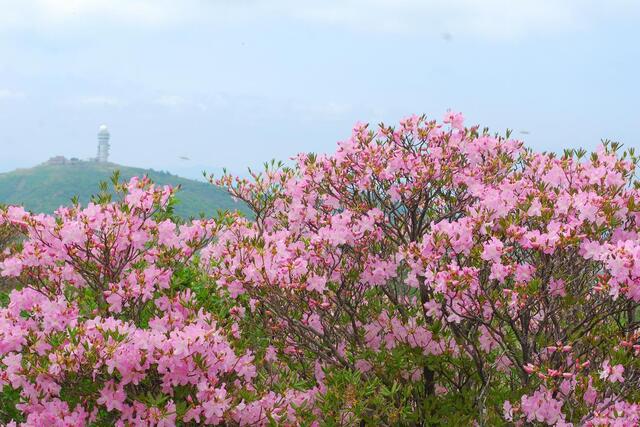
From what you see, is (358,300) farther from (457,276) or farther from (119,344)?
(119,344)

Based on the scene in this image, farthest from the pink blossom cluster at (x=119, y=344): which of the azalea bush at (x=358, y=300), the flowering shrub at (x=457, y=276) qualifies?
the flowering shrub at (x=457, y=276)

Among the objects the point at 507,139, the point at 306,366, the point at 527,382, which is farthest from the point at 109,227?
the point at 507,139

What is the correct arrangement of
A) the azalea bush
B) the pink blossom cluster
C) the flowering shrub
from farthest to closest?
the flowering shrub, the azalea bush, the pink blossom cluster

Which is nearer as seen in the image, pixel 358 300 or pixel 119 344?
pixel 119 344

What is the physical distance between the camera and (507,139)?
9.48 m

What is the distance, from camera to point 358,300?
829 cm

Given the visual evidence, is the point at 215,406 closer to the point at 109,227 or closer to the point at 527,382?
the point at 109,227

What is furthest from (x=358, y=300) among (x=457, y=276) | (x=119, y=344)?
(x=119, y=344)

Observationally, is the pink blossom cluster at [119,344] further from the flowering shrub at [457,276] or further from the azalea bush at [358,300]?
the flowering shrub at [457,276]

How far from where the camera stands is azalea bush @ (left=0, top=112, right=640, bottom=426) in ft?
19.0

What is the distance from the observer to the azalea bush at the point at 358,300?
5789 millimetres

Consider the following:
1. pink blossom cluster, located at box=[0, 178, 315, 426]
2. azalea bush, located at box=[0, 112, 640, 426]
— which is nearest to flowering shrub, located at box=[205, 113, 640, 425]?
azalea bush, located at box=[0, 112, 640, 426]

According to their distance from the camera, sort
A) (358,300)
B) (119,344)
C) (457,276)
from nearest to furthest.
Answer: (119,344)
(457,276)
(358,300)

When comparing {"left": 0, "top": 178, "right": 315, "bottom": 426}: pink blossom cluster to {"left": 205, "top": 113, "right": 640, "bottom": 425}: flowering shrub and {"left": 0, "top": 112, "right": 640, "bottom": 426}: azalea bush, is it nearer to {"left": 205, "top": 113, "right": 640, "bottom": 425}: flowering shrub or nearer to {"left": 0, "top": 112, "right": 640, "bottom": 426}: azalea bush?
{"left": 0, "top": 112, "right": 640, "bottom": 426}: azalea bush
